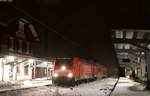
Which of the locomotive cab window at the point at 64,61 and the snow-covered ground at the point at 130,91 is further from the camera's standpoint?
the locomotive cab window at the point at 64,61

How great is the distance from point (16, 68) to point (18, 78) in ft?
6.36

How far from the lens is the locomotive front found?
21239 millimetres

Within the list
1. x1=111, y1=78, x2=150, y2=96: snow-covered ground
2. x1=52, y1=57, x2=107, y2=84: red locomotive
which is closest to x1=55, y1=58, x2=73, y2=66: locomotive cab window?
x1=52, y1=57, x2=107, y2=84: red locomotive

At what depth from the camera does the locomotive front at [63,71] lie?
2124 cm

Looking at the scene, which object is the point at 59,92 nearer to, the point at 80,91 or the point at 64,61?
the point at 80,91

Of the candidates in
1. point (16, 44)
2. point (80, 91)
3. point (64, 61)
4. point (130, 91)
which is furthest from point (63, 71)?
point (130, 91)

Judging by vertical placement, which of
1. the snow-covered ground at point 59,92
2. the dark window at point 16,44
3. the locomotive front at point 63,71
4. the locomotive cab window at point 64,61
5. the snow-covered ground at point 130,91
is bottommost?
the snow-covered ground at point 130,91

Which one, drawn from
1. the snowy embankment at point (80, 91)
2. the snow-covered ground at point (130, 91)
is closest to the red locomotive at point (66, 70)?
the snowy embankment at point (80, 91)

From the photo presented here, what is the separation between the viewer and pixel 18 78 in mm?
A: 29094

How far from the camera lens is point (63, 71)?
21703 mm

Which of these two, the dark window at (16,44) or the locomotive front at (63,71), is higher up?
the dark window at (16,44)

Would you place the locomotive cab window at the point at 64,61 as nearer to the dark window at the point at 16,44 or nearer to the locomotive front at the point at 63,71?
the locomotive front at the point at 63,71

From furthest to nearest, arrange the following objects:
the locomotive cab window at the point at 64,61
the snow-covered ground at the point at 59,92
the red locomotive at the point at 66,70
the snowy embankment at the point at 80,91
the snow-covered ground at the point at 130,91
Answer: the locomotive cab window at the point at 64,61 → the red locomotive at the point at 66,70 → the snow-covered ground at the point at 130,91 → the snowy embankment at the point at 80,91 → the snow-covered ground at the point at 59,92

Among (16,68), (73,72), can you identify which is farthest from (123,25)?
(16,68)
